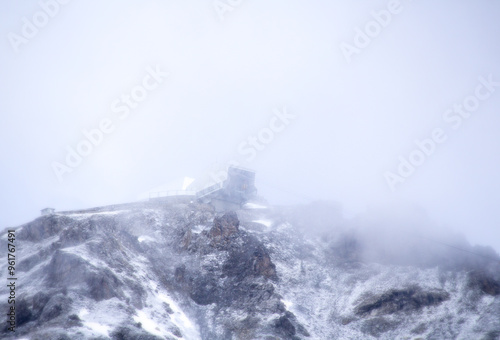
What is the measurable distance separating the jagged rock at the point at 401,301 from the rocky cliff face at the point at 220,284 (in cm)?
12

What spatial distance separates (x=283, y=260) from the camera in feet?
190

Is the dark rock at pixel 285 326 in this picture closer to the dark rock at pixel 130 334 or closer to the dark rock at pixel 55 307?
the dark rock at pixel 130 334

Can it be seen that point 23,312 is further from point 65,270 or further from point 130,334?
point 130,334

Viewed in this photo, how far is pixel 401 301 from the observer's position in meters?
47.1

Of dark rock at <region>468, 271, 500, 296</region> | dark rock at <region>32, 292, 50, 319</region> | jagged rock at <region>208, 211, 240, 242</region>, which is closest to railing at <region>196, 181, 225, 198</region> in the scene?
jagged rock at <region>208, 211, 240, 242</region>

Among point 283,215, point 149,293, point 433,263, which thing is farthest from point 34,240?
point 433,263

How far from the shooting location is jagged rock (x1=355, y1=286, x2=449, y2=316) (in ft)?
151

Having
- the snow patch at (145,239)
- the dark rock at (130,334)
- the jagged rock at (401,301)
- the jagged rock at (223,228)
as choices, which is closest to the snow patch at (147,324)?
the dark rock at (130,334)

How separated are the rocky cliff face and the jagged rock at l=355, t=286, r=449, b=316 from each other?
122 mm

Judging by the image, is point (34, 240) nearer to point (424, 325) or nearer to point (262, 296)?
point (262, 296)

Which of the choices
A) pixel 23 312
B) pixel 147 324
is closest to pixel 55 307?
pixel 23 312

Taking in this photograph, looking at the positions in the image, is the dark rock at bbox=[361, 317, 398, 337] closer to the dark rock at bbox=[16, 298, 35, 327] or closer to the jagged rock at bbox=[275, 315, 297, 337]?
the jagged rock at bbox=[275, 315, 297, 337]

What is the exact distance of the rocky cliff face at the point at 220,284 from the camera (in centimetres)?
3938

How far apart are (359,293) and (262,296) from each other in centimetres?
1345
